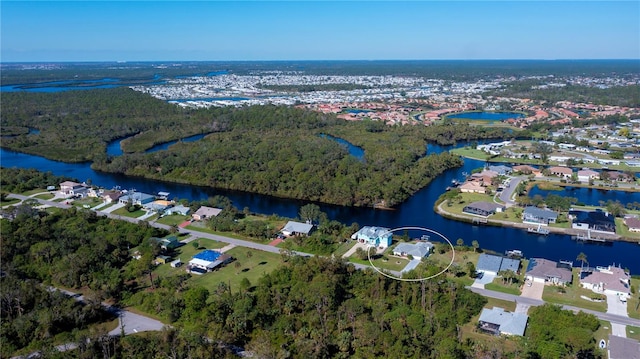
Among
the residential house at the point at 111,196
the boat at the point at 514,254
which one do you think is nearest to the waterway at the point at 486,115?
the boat at the point at 514,254

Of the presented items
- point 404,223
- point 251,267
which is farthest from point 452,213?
point 251,267

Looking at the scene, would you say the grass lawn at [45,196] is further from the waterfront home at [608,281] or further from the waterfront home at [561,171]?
the waterfront home at [561,171]

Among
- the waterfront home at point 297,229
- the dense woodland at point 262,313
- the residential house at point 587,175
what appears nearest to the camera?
the dense woodland at point 262,313

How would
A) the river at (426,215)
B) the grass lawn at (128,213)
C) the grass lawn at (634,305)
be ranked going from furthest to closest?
1. the grass lawn at (128,213)
2. the river at (426,215)
3. the grass lawn at (634,305)

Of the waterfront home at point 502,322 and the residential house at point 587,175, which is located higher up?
the residential house at point 587,175

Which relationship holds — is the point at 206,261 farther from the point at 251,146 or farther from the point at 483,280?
the point at 251,146

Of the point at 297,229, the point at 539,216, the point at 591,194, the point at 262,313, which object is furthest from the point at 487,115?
the point at 262,313
